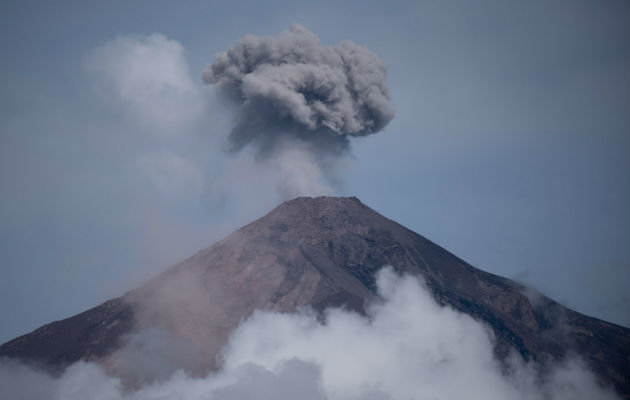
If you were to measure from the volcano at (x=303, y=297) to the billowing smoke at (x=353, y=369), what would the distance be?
1.50 metres

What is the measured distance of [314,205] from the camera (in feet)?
255

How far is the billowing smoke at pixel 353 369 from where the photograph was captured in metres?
55.9

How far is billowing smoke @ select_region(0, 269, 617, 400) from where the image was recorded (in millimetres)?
55906

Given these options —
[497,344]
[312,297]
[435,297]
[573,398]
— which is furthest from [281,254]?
[573,398]

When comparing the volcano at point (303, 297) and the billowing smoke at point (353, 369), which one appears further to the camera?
the volcano at point (303, 297)

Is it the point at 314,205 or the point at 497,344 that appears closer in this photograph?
the point at 497,344

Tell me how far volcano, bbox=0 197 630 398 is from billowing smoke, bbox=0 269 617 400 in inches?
59.0

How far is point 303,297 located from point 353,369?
8.99 m

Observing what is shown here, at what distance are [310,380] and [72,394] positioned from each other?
63.4 ft

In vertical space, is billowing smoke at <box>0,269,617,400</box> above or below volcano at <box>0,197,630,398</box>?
below

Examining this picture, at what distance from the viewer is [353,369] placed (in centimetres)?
5844

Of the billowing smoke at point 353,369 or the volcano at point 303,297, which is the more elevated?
the volcano at point 303,297

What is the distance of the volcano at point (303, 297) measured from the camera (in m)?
62.5

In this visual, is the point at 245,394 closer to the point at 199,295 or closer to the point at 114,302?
the point at 199,295
